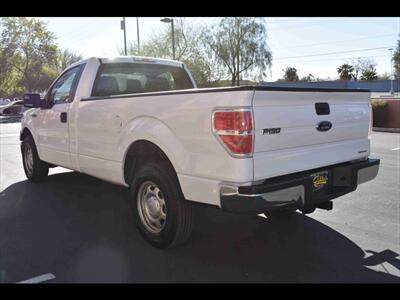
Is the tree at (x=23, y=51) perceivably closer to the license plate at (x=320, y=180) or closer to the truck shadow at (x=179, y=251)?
the truck shadow at (x=179, y=251)

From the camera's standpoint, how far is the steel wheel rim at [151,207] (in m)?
3.93

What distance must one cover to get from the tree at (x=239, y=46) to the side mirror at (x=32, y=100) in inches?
1355

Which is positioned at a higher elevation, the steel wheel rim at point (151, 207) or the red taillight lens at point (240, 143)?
the red taillight lens at point (240, 143)

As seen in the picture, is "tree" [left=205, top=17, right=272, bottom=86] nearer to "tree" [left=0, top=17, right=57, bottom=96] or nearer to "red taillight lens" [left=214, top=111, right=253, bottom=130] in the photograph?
"tree" [left=0, top=17, right=57, bottom=96]

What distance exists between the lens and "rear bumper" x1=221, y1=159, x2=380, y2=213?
314 centimetres

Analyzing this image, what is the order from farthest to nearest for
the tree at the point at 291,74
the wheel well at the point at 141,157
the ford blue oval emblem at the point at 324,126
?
the tree at the point at 291,74 → the wheel well at the point at 141,157 → the ford blue oval emblem at the point at 324,126

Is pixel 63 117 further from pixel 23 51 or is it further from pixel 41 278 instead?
pixel 23 51

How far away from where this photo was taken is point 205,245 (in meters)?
4.07

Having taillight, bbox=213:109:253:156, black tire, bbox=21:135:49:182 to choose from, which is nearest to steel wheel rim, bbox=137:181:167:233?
taillight, bbox=213:109:253:156

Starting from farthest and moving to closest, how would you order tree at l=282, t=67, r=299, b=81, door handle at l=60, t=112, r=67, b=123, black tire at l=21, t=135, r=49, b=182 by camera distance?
1. tree at l=282, t=67, r=299, b=81
2. black tire at l=21, t=135, r=49, b=182
3. door handle at l=60, t=112, r=67, b=123

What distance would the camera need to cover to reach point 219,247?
4.02 m

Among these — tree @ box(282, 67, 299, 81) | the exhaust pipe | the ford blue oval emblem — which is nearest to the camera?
the ford blue oval emblem

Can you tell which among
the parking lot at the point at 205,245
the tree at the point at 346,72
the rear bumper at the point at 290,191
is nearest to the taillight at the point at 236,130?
the rear bumper at the point at 290,191

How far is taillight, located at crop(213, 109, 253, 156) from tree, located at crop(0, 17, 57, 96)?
40443 millimetres
